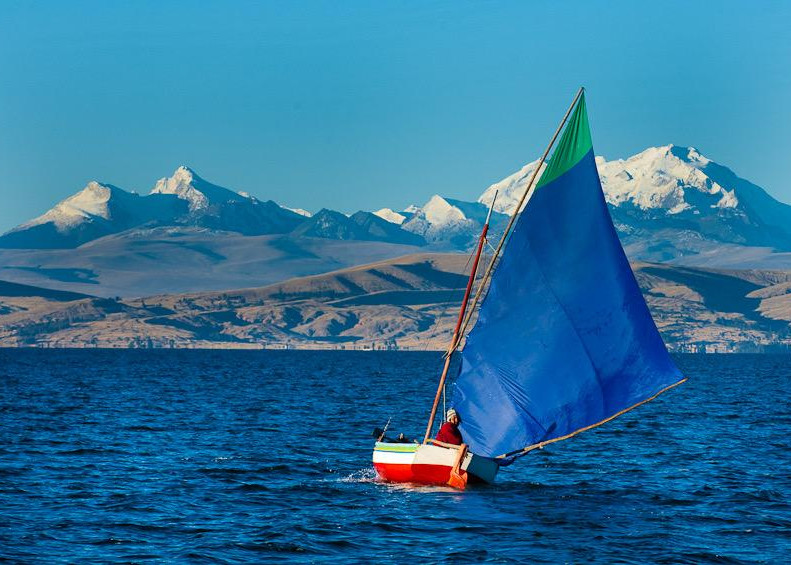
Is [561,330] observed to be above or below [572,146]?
below

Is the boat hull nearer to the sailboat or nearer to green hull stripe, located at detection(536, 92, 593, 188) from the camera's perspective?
the sailboat

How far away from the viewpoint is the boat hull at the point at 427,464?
40625 mm

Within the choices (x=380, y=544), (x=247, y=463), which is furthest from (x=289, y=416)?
(x=380, y=544)

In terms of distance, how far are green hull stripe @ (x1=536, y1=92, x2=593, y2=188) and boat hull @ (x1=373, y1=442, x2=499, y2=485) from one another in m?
9.19

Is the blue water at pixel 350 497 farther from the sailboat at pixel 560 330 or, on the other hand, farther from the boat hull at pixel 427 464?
the sailboat at pixel 560 330

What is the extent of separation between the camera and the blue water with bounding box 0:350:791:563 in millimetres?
32438

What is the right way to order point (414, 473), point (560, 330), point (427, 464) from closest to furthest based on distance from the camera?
1. point (560, 330)
2. point (427, 464)
3. point (414, 473)

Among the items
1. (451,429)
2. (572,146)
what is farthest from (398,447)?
(572,146)

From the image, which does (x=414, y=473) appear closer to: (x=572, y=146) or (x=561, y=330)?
(x=561, y=330)

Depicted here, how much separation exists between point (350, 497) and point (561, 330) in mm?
8815

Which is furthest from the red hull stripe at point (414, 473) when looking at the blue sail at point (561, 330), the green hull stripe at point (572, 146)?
the green hull stripe at point (572, 146)

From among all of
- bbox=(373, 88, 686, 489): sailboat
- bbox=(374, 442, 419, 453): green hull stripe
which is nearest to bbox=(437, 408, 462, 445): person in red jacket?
bbox=(373, 88, 686, 489): sailboat

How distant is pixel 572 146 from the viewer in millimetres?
40125

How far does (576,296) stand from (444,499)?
7.61 metres
